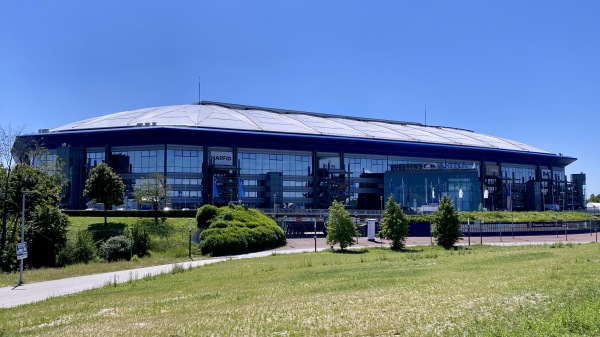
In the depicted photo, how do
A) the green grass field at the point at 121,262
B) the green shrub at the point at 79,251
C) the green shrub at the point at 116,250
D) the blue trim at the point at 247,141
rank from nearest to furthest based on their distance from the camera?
1. the green grass field at the point at 121,262
2. the green shrub at the point at 79,251
3. the green shrub at the point at 116,250
4. the blue trim at the point at 247,141

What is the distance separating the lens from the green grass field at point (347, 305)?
1198 centimetres

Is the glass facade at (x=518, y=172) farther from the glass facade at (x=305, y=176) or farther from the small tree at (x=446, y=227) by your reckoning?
the small tree at (x=446, y=227)

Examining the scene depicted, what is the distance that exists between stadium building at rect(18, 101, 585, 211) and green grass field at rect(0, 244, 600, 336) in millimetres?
60811

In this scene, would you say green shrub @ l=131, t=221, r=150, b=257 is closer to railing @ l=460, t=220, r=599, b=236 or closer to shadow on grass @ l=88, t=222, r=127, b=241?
shadow on grass @ l=88, t=222, r=127, b=241

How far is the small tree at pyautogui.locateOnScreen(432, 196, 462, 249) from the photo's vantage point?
45562 mm

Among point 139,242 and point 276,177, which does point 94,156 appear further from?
point 139,242

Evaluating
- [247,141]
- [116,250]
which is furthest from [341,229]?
[247,141]

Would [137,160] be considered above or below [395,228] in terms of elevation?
above

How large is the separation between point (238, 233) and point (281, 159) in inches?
1985

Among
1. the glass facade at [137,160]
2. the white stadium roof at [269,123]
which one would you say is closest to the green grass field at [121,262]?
the glass facade at [137,160]

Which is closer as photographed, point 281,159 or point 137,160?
point 137,160

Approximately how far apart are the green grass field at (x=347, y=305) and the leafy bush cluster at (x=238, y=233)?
65.3 ft

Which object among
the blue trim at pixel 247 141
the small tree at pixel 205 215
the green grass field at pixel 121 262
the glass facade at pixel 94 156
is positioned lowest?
the green grass field at pixel 121 262

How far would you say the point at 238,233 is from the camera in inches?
1892
